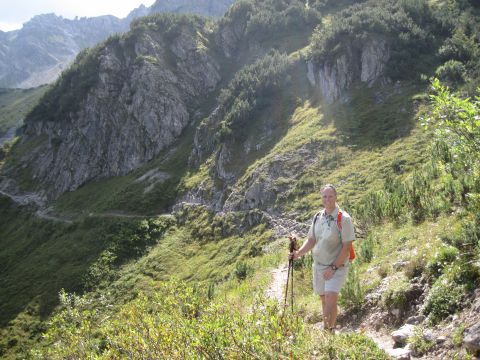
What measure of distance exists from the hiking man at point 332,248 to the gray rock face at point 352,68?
38.2 meters

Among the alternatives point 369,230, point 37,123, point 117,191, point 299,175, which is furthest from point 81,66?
point 369,230

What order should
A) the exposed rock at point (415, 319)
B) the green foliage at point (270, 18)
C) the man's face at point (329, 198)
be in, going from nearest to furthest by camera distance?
the exposed rock at point (415, 319) → the man's face at point (329, 198) → the green foliage at point (270, 18)

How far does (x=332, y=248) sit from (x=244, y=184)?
33698 millimetres

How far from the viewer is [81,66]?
301 feet

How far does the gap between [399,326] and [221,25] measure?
89.4 m

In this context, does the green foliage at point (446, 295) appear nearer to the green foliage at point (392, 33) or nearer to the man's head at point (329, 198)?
the man's head at point (329, 198)

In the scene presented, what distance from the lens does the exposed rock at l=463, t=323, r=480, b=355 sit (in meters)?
5.20

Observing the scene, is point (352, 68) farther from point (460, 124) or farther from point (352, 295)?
point (460, 124)

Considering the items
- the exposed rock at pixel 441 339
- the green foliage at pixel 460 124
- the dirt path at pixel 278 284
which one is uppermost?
the green foliage at pixel 460 124

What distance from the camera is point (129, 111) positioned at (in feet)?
248

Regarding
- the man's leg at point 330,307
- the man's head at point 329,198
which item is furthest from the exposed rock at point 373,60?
the man's leg at point 330,307

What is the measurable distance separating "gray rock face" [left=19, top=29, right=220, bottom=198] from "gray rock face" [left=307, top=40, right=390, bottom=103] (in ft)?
113

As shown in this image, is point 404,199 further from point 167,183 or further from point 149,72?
point 149,72

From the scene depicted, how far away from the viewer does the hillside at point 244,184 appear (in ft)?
22.2
